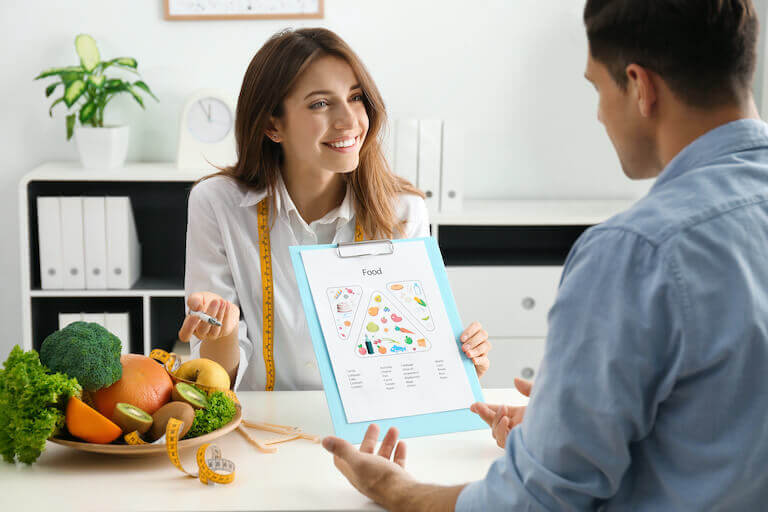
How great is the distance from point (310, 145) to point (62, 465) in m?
0.93

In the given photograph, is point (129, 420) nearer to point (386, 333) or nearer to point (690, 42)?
point (386, 333)

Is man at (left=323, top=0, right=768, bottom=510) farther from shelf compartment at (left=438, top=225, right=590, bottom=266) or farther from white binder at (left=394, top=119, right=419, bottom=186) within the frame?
shelf compartment at (left=438, top=225, right=590, bottom=266)

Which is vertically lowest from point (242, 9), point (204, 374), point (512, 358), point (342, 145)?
point (512, 358)

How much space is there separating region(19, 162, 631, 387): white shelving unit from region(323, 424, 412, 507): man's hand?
175cm

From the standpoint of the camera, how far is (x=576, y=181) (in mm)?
3420

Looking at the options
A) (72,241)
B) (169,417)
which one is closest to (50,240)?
(72,241)

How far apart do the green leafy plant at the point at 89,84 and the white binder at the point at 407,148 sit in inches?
39.1

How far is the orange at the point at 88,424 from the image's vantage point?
4.00 ft

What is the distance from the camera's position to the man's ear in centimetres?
84

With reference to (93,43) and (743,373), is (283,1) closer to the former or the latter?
(93,43)

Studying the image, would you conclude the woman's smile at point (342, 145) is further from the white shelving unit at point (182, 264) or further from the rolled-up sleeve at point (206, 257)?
the white shelving unit at point (182, 264)

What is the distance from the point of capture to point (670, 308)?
77 cm

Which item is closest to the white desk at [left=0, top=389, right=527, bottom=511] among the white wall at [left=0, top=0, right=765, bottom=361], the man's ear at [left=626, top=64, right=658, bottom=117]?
the man's ear at [left=626, top=64, right=658, bottom=117]

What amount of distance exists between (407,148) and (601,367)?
2.24 metres
